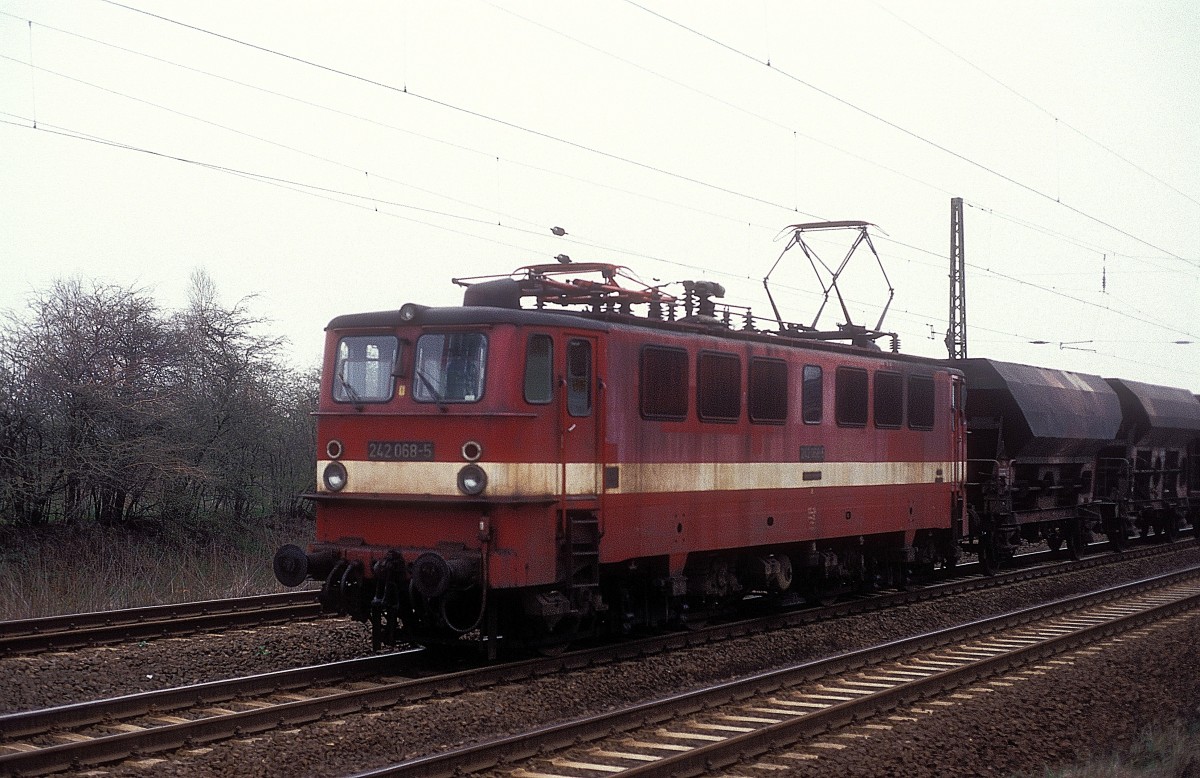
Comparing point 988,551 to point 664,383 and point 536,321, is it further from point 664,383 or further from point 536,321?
point 536,321

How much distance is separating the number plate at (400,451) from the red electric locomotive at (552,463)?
0.06ft

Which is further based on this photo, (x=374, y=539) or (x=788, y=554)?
(x=788, y=554)

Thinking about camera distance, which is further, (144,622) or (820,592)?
(820,592)

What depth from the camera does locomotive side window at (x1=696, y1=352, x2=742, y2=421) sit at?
44.4 feet

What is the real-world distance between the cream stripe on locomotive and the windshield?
69 centimetres

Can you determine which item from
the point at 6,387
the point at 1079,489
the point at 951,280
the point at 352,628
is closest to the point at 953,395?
the point at 1079,489

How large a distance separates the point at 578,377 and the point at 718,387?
7.87 feet

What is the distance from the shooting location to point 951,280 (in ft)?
104

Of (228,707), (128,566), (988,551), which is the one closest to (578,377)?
(228,707)

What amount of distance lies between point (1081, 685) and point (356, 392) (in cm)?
778

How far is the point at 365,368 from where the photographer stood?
40.2 feet

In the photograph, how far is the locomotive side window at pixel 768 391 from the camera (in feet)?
47.2

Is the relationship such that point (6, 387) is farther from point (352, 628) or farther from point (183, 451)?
point (352, 628)

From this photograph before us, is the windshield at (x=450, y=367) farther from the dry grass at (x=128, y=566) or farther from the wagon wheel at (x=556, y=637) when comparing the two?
the dry grass at (x=128, y=566)
